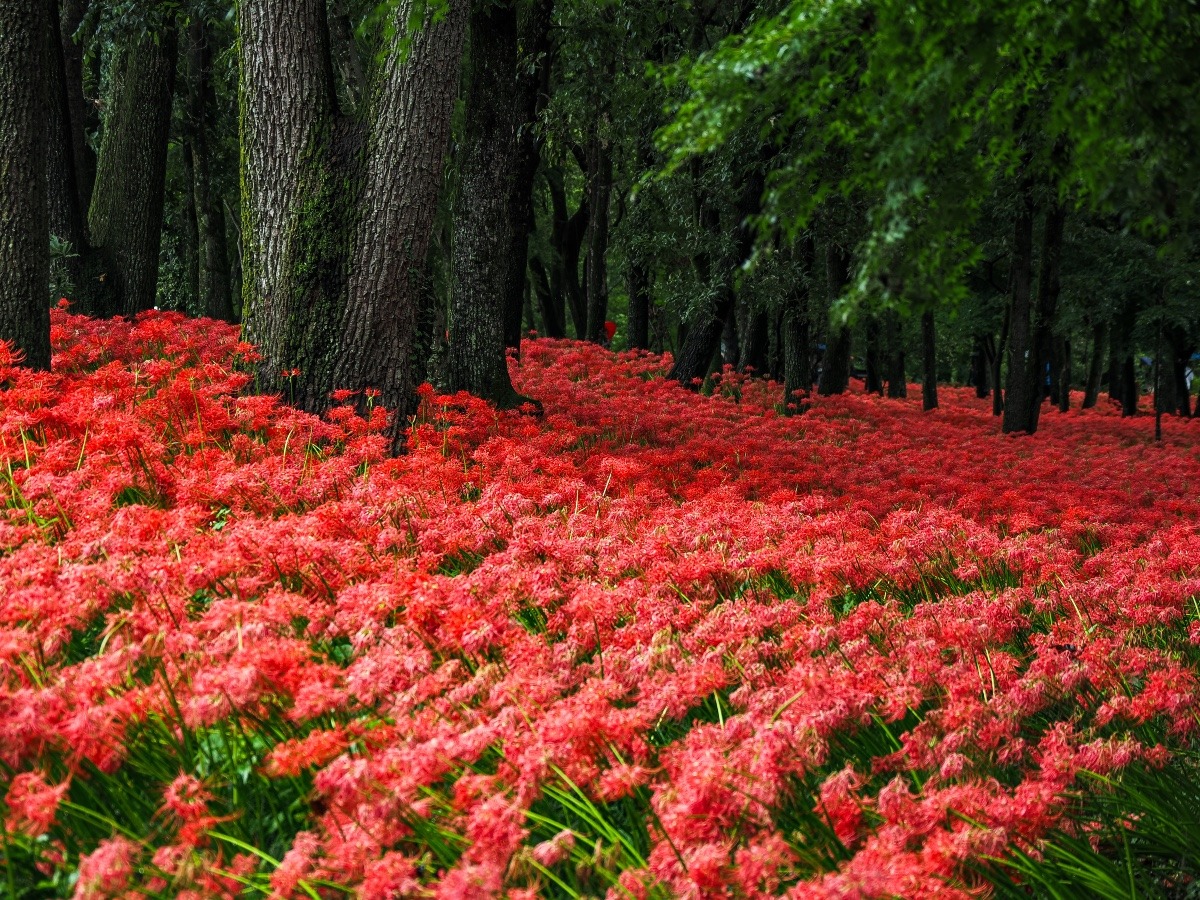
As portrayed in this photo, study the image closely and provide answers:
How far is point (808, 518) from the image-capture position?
673cm

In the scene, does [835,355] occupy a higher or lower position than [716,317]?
lower

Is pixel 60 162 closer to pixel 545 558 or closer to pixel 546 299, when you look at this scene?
pixel 545 558

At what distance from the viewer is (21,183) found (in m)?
7.51

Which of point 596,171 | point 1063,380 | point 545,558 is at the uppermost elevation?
point 596,171

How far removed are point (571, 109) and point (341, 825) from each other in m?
11.6

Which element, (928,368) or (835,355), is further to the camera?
(928,368)

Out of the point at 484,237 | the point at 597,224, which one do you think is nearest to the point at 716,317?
the point at 484,237

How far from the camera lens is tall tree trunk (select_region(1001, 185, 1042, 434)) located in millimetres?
16981

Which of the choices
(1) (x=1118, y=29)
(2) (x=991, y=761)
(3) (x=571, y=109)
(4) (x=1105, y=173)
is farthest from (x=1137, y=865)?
(3) (x=571, y=109)

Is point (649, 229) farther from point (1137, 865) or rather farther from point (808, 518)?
point (1137, 865)

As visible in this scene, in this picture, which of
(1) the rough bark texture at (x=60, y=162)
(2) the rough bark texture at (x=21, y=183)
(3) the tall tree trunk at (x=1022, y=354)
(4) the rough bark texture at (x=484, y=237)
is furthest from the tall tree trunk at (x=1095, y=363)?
(2) the rough bark texture at (x=21, y=183)

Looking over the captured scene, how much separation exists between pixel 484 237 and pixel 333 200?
246cm

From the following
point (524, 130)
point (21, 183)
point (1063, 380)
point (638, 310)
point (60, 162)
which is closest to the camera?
point (21, 183)

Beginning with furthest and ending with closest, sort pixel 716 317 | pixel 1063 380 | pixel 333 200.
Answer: pixel 1063 380, pixel 716 317, pixel 333 200
